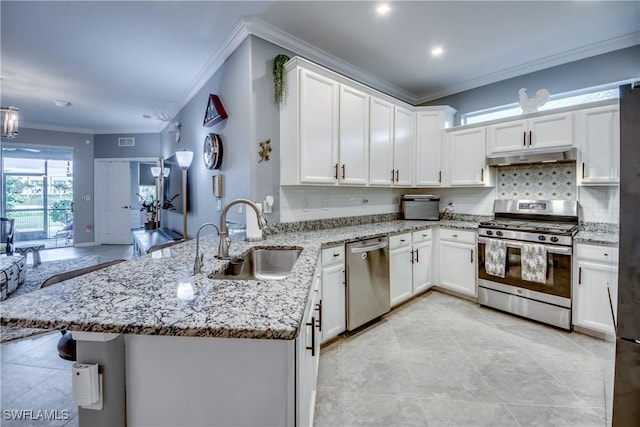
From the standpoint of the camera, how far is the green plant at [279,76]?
2.65m

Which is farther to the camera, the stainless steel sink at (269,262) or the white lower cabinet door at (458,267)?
the white lower cabinet door at (458,267)

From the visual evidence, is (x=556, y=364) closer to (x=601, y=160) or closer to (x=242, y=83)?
(x=601, y=160)

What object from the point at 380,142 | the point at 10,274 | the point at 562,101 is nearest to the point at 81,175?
the point at 10,274

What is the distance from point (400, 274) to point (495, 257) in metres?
1.03

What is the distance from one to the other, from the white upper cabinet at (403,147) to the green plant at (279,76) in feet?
5.04

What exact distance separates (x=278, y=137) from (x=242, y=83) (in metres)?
0.59

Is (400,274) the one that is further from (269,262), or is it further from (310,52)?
(310,52)

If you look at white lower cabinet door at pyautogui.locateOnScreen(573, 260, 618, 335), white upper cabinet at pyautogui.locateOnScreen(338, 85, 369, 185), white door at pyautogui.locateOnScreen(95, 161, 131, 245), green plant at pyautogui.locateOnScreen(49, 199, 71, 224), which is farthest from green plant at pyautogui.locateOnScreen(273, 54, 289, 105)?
green plant at pyautogui.locateOnScreen(49, 199, 71, 224)

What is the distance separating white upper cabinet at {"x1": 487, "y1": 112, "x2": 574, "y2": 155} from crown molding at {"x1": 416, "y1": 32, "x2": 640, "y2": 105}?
754 millimetres

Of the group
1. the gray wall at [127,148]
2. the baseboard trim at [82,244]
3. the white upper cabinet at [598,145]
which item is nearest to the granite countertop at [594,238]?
the white upper cabinet at [598,145]

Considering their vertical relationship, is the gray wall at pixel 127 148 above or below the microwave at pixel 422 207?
above

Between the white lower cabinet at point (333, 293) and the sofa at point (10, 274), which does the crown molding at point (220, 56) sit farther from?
the sofa at point (10, 274)

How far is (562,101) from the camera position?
3283 mm

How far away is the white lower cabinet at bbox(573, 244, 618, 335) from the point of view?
247cm
